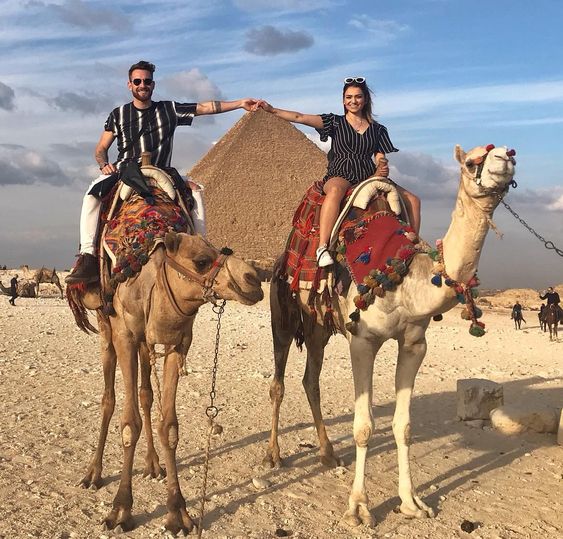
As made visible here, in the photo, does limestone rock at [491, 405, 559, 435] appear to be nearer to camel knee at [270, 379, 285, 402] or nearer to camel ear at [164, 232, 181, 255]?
camel knee at [270, 379, 285, 402]

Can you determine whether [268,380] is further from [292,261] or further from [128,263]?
[128,263]

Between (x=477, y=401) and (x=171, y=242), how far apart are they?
372 cm

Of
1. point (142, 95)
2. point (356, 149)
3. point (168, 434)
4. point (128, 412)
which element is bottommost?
point (168, 434)

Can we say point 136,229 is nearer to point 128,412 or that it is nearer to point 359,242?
point 128,412

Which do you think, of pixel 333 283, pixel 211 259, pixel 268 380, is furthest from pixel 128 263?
pixel 268 380

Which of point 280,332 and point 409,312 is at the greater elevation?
point 409,312

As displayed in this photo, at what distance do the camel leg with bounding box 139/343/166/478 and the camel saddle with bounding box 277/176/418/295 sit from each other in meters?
1.10

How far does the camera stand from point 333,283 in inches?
154

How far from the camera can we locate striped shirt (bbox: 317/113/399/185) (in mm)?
4223

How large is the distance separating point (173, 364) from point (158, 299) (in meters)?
0.42

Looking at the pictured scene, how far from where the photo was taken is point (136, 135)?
4.10 metres

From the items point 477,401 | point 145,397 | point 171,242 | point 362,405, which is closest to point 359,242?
point 362,405

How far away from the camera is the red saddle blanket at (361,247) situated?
138 inches

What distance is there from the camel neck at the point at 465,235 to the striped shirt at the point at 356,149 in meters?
1.12
